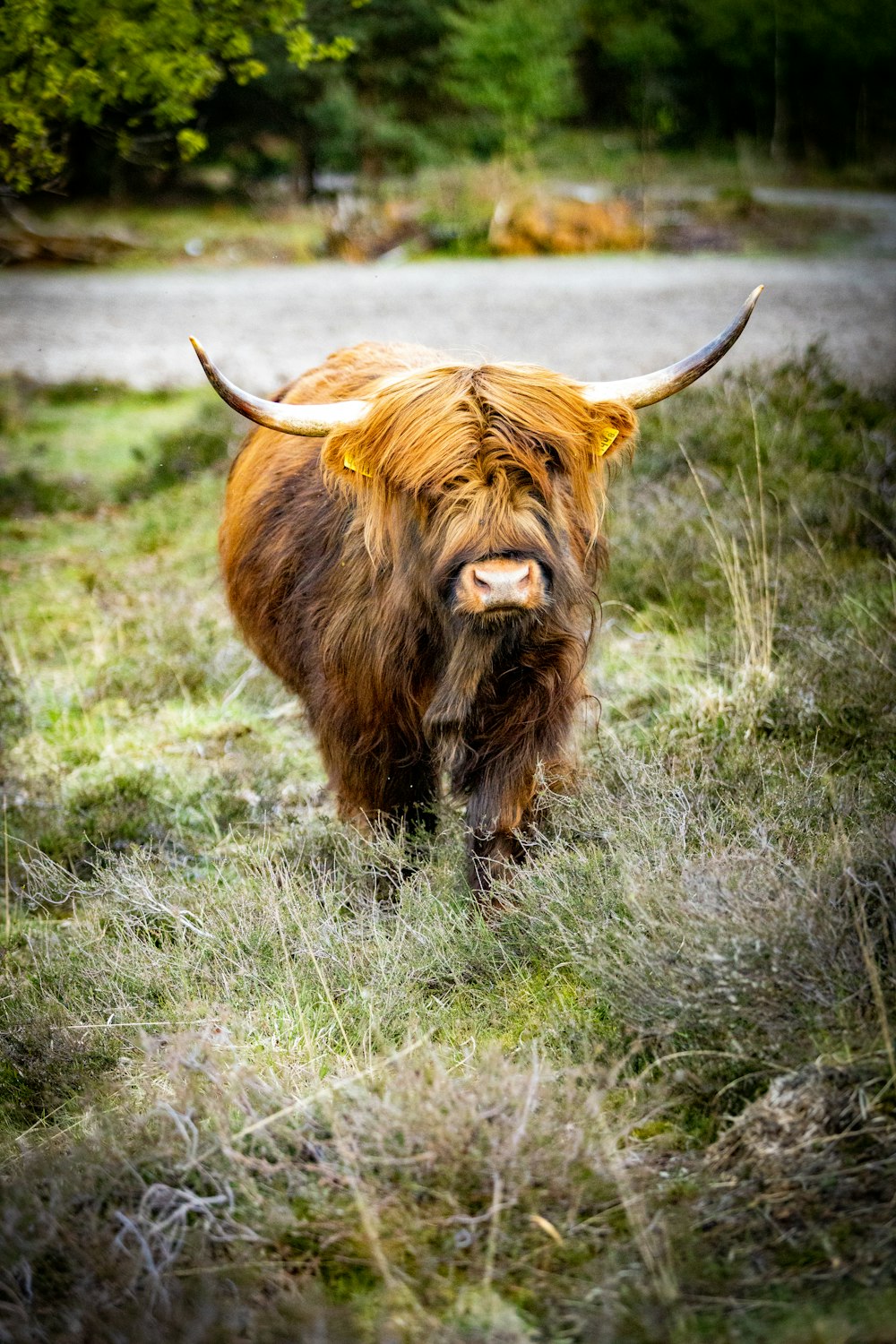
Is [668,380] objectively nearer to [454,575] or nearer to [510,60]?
[454,575]

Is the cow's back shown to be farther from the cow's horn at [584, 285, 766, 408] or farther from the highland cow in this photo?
the cow's horn at [584, 285, 766, 408]

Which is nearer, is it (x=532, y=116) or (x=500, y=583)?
(x=500, y=583)

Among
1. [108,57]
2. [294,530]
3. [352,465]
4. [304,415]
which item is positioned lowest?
[294,530]

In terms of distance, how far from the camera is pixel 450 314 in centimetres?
1491

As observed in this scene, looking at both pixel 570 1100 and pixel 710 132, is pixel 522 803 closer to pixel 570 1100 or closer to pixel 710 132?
pixel 570 1100

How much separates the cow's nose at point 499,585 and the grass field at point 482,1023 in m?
0.73

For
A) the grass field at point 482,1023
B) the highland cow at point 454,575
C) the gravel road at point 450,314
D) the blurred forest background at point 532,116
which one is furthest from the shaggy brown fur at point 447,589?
the blurred forest background at point 532,116

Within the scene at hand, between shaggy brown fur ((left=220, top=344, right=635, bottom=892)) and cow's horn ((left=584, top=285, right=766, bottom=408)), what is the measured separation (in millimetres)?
82

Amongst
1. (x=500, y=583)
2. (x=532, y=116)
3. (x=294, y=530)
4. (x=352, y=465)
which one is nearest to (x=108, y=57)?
(x=294, y=530)

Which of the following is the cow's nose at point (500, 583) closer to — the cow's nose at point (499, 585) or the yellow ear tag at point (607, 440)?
the cow's nose at point (499, 585)

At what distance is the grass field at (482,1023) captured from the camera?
78.9 inches

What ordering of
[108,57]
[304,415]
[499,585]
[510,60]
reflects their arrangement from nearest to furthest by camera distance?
[499,585]
[304,415]
[108,57]
[510,60]

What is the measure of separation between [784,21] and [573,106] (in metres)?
4.36

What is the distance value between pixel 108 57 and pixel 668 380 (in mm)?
3139
